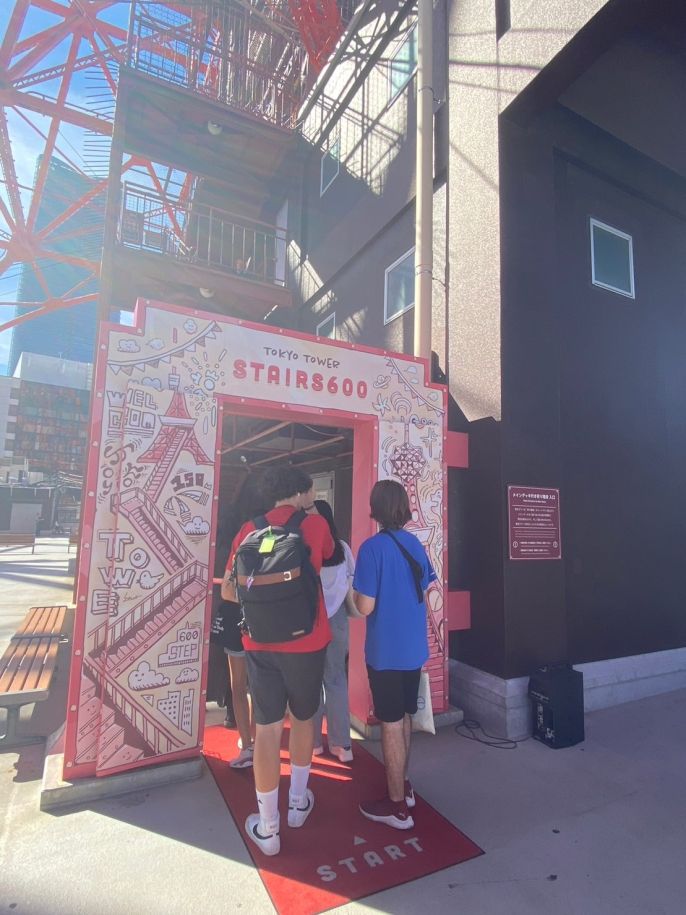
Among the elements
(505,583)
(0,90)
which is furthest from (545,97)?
(0,90)

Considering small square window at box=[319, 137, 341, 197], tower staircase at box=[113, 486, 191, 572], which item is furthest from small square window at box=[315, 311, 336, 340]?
tower staircase at box=[113, 486, 191, 572]

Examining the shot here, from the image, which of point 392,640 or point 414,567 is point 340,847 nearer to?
point 392,640

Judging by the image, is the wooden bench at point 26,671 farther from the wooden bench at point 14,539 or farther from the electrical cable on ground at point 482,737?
Result: the wooden bench at point 14,539

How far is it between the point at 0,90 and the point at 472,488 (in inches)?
501

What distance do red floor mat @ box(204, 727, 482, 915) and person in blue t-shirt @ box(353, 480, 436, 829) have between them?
0.14m

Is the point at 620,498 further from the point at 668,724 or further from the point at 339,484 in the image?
the point at 339,484

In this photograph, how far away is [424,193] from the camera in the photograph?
6043mm

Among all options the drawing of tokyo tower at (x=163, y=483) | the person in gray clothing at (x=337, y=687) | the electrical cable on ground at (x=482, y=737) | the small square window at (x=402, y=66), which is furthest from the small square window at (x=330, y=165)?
the electrical cable on ground at (x=482, y=737)

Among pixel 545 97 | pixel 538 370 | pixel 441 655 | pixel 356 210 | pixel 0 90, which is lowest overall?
pixel 441 655

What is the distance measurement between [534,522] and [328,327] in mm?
5758

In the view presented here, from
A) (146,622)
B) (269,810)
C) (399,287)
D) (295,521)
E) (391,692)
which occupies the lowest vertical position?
(269,810)

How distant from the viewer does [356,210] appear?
8344 mm

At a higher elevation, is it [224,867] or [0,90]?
[0,90]

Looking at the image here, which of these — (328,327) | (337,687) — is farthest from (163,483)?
(328,327)
